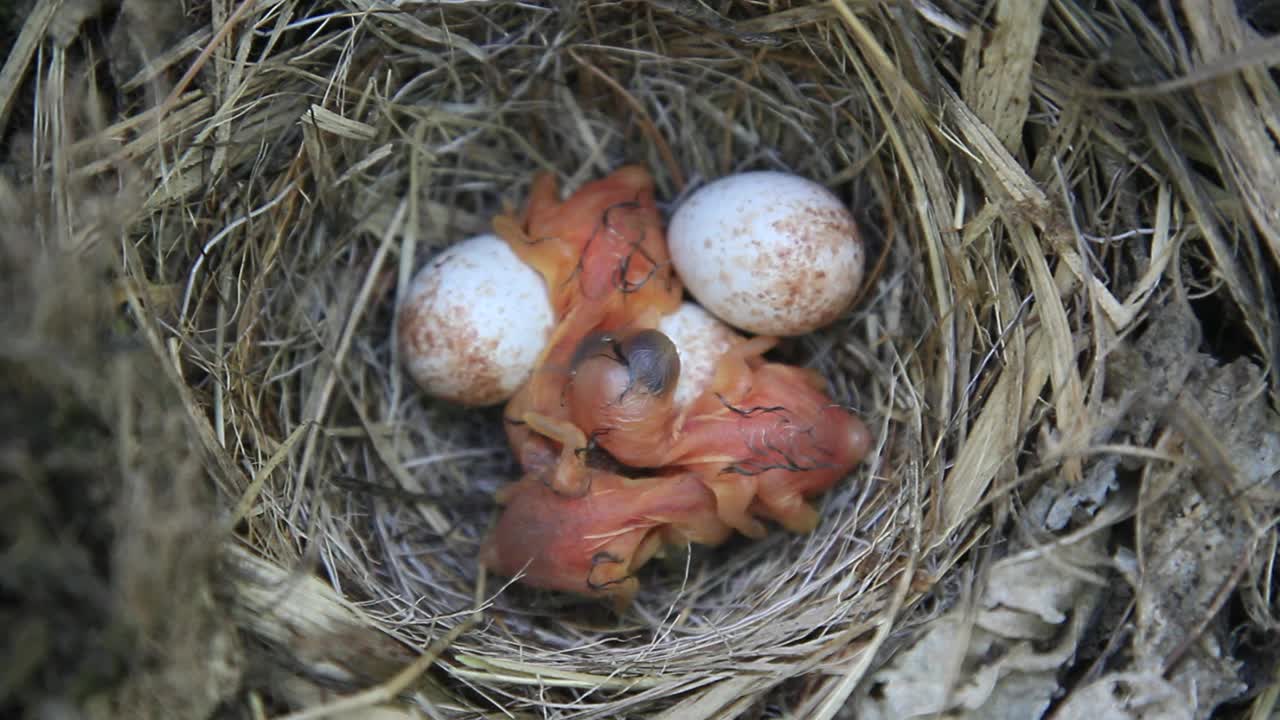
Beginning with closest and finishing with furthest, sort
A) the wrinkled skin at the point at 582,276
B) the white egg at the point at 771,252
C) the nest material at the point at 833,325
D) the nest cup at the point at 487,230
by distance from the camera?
the nest material at the point at 833,325
the nest cup at the point at 487,230
the white egg at the point at 771,252
the wrinkled skin at the point at 582,276

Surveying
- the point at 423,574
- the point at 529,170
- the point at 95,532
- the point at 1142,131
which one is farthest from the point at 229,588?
the point at 1142,131

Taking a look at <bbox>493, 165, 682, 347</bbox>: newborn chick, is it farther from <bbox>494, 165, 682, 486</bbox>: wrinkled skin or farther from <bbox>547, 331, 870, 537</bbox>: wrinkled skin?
<bbox>547, 331, 870, 537</bbox>: wrinkled skin

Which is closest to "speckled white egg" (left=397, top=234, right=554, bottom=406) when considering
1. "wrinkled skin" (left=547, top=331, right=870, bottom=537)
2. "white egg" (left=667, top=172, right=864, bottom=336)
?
"wrinkled skin" (left=547, top=331, right=870, bottom=537)

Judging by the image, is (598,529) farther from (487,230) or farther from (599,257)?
(487,230)

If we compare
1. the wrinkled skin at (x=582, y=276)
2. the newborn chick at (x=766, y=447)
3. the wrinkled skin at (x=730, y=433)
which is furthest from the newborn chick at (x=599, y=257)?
the newborn chick at (x=766, y=447)

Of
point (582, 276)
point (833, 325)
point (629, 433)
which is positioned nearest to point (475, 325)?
point (582, 276)

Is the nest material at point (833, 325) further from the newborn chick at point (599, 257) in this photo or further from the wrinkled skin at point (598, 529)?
the newborn chick at point (599, 257)
